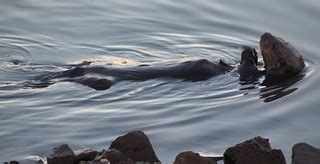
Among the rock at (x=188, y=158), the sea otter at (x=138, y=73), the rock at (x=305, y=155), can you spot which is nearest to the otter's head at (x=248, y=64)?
the sea otter at (x=138, y=73)

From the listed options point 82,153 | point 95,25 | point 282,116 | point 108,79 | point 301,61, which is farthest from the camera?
point 95,25

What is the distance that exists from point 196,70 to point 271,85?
3.16 ft

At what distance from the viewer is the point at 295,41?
37.2 ft

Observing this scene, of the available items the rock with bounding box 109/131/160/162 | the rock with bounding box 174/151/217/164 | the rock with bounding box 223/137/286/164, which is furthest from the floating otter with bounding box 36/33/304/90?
the rock with bounding box 174/151/217/164

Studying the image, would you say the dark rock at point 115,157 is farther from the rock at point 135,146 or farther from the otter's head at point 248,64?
the otter's head at point 248,64

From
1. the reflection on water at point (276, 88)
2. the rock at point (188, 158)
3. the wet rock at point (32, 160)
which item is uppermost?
the rock at point (188, 158)

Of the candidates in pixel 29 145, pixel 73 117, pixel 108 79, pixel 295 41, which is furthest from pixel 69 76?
pixel 295 41

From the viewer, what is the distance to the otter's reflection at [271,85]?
30.1 feet

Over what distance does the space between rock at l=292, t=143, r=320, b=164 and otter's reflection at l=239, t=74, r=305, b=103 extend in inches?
96.5

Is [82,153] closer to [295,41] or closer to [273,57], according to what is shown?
[273,57]

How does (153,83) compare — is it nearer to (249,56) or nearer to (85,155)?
(249,56)

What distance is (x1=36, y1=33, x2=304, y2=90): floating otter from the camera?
30.6 feet

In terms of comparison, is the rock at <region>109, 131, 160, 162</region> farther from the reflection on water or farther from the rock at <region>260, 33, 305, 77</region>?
the rock at <region>260, 33, 305, 77</region>

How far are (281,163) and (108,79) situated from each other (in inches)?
131
